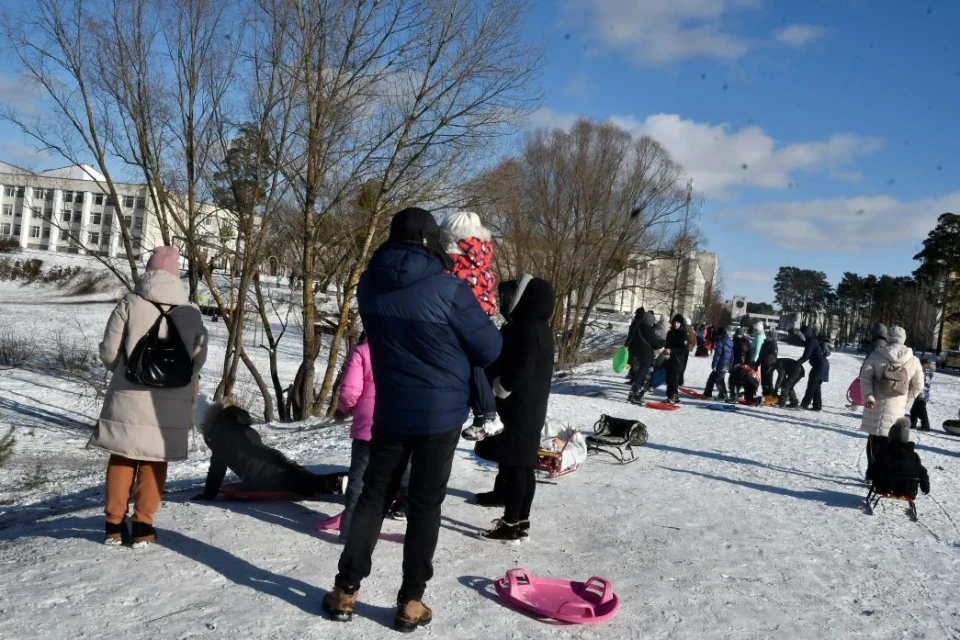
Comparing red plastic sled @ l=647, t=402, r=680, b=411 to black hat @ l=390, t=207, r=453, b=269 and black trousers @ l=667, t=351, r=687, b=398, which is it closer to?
black trousers @ l=667, t=351, r=687, b=398

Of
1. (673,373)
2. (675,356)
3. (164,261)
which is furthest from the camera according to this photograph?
(675,356)

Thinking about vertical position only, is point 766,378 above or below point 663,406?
above

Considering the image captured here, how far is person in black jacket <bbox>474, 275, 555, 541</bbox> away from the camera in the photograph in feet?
14.8

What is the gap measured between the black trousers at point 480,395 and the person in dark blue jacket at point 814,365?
39.1ft

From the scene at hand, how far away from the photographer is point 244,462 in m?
5.36

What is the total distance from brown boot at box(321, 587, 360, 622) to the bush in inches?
825

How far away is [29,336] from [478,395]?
27738mm

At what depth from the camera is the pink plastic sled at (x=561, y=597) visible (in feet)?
11.8

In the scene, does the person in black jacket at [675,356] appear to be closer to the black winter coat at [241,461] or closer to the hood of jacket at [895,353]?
the hood of jacket at [895,353]

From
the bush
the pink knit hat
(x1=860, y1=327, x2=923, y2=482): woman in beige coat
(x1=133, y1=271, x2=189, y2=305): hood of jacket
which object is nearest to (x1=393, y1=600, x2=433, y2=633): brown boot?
(x1=133, y1=271, x2=189, y2=305): hood of jacket

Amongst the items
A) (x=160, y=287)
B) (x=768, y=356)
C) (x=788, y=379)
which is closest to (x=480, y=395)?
(x=160, y=287)

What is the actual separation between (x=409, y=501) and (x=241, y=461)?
2491 millimetres

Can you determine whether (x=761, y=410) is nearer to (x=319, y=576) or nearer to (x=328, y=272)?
(x=328, y=272)

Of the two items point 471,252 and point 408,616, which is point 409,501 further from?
point 471,252
